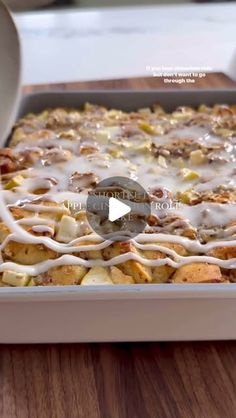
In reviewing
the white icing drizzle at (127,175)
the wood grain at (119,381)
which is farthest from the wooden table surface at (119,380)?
the white icing drizzle at (127,175)

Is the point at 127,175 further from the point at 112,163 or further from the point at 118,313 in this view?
the point at 118,313

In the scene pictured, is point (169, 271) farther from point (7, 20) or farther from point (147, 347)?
point (7, 20)

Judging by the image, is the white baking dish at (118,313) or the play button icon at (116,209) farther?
the play button icon at (116,209)

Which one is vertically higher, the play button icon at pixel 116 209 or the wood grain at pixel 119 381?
the play button icon at pixel 116 209

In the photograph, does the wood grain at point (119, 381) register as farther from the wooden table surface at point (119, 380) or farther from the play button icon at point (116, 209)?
the play button icon at point (116, 209)

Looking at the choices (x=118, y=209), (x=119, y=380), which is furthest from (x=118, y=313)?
(x=118, y=209)

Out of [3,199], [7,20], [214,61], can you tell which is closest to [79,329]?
[3,199]

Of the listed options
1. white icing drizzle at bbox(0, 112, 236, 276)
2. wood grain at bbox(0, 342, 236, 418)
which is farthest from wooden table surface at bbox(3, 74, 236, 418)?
white icing drizzle at bbox(0, 112, 236, 276)

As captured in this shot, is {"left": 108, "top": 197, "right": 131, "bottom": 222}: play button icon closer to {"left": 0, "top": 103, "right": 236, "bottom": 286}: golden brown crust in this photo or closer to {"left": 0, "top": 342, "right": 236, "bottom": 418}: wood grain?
{"left": 0, "top": 103, "right": 236, "bottom": 286}: golden brown crust
